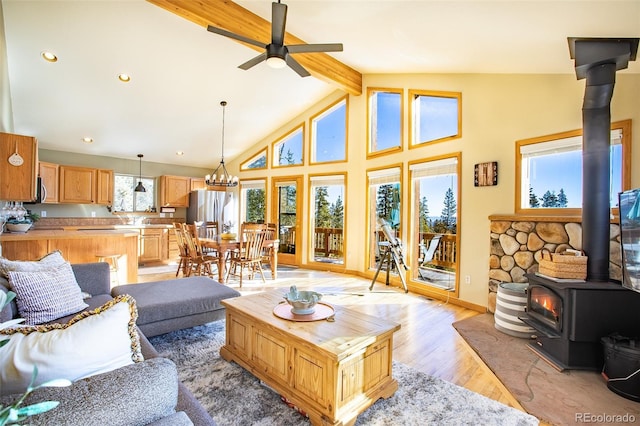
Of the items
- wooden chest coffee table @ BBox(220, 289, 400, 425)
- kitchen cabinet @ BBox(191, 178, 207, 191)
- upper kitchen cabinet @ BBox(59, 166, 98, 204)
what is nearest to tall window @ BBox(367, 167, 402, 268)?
wooden chest coffee table @ BBox(220, 289, 400, 425)

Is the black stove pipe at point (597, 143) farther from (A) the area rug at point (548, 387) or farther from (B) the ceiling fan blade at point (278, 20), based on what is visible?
(B) the ceiling fan blade at point (278, 20)

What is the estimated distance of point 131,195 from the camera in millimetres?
7141

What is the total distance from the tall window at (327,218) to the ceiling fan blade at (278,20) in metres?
3.64

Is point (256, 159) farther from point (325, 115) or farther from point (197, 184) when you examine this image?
point (325, 115)

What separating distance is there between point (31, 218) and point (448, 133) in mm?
7109

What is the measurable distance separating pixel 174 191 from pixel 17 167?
170 inches

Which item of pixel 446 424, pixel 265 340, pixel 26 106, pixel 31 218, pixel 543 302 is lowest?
pixel 446 424

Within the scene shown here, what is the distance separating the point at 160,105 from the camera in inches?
210

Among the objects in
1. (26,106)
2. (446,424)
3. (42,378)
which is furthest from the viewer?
(26,106)

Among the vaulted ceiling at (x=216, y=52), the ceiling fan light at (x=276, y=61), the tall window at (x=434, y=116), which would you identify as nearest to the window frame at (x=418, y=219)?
the tall window at (x=434, y=116)

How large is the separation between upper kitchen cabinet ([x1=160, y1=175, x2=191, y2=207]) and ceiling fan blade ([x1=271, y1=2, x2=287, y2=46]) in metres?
5.68

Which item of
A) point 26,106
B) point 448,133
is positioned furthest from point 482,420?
point 26,106

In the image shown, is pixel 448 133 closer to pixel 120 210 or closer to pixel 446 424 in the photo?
pixel 446 424

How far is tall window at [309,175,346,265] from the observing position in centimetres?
636
